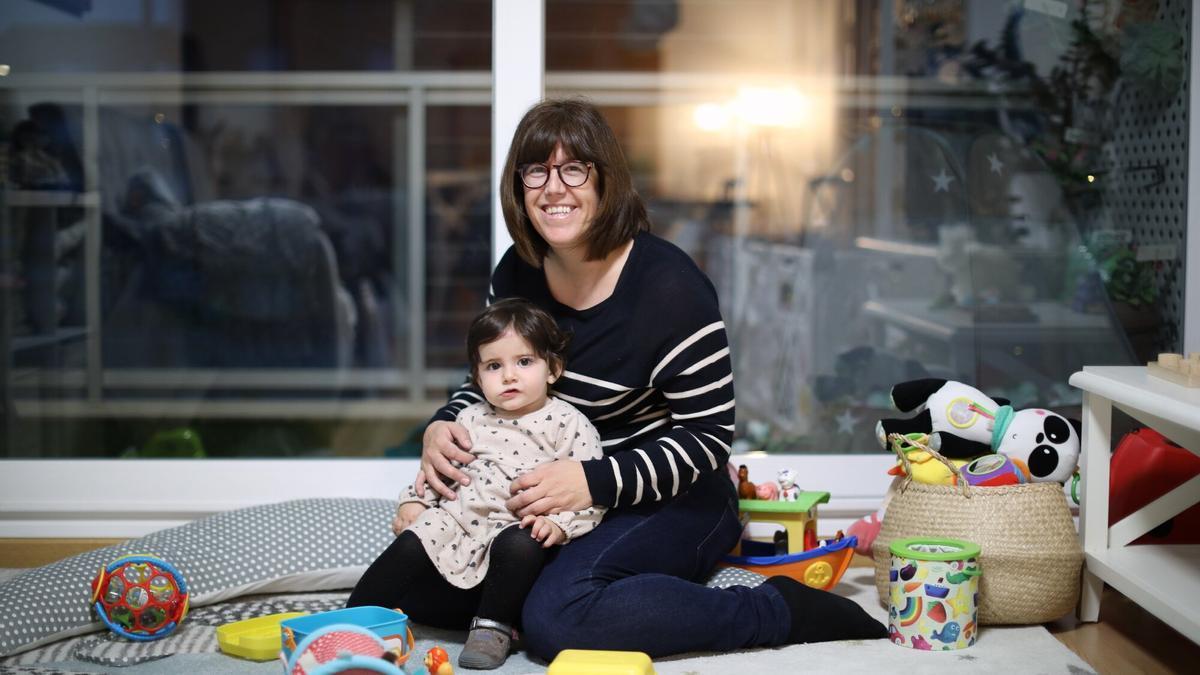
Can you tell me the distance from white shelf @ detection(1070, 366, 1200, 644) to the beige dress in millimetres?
761

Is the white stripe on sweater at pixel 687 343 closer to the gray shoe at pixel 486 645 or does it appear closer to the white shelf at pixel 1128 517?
the gray shoe at pixel 486 645

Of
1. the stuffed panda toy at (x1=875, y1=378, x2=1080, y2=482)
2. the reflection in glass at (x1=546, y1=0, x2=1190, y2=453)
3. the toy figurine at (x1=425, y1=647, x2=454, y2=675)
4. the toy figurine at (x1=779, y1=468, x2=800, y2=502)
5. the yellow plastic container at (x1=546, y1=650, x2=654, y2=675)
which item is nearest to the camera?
the yellow plastic container at (x1=546, y1=650, x2=654, y2=675)

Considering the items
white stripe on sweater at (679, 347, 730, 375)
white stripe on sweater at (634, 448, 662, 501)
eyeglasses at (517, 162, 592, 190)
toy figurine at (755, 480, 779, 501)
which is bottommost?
toy figurine at (755, 480, 779, 501)

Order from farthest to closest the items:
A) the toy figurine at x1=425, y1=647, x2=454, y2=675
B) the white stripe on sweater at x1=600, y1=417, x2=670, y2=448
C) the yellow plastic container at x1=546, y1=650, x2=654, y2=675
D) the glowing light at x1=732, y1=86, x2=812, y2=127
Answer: the glowing light at x1=732, y1=86, x2=812, y2=127, the white stripe on sweater at x1=600, y1=417, x2=670, y2=448, the toy figurine at x1=425, y1=647, x2=454, y2=675, the yellow plastic container at x1=546, y1=650, x2=654, y2=675

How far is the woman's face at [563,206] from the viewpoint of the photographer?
1.82 m

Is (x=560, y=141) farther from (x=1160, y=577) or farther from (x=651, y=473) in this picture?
(x=1160, y=577)

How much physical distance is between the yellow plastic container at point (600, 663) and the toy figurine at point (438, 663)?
0.52ft

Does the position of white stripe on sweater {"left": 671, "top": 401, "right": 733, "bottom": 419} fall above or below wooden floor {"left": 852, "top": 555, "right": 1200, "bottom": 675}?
above

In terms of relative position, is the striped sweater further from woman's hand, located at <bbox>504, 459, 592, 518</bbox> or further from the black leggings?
the black leggings

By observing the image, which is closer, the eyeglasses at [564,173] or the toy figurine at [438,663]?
the toy figurine at [438,663]

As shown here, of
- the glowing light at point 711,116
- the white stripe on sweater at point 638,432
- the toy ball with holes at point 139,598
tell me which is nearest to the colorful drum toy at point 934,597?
the white stripe on sweater at point 638,432

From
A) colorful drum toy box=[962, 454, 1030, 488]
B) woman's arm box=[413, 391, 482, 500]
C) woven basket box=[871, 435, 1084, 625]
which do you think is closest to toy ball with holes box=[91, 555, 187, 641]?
woman's arm box=[413, 391, 482, 500]

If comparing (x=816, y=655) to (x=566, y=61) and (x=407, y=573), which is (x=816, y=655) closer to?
(x=407, y=573)

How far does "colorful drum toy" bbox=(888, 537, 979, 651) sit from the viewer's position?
1731 mm
